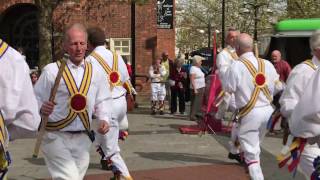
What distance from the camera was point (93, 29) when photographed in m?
7.50

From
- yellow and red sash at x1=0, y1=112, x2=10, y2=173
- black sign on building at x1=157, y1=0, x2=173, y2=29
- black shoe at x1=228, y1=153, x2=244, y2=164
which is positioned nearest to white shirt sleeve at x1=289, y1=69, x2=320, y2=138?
yellow and red sash at x1=0, y1=112, x2=10, y2=173

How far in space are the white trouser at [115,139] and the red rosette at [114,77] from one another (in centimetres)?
26

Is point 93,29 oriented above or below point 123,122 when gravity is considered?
above

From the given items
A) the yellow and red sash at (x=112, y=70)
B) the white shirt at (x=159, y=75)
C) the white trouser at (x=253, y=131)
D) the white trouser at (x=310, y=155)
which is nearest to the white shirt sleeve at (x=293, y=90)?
the white trouser at (x=310, y=155)

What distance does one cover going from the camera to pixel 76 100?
5195 millimetres

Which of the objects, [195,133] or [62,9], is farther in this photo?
[62,9]

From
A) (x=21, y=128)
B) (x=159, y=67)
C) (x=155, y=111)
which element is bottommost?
(x=155, y=111)

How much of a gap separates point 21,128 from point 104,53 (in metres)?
3.99

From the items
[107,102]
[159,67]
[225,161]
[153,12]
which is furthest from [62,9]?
[107,102]

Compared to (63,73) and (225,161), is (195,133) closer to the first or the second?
(225,161)

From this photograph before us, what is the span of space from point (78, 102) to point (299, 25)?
1288cm

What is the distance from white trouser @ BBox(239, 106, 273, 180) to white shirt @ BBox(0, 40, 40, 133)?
13.1 feet

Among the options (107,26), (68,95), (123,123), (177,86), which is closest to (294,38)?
(177,86)

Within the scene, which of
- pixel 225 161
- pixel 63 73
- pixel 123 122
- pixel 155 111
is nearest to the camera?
pixel 63 73
